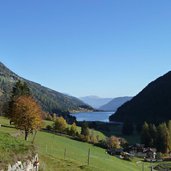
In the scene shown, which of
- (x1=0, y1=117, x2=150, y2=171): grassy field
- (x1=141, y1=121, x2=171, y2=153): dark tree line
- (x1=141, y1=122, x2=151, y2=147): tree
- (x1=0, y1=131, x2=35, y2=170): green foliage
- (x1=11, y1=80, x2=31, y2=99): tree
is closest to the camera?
(x1=0, y1=131, x2=35, y2=170): green foliage

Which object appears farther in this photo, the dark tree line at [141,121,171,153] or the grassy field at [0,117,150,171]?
the dark tree line at [141,121,171,153]

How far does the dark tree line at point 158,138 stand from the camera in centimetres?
17500

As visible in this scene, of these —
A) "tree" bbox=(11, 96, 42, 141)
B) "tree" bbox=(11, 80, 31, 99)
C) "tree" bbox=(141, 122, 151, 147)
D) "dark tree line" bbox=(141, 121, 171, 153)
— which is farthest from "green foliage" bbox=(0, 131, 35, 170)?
"tree" bbox=(141, 122, 151, 147)

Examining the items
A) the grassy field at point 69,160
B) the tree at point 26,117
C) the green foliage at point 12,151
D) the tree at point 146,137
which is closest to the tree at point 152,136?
the tree at point 146,137

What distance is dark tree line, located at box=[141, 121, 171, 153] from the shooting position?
574ft

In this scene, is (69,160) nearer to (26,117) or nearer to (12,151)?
(12,151)

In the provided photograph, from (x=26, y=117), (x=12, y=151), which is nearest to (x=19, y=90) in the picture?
(x=26, y=117)

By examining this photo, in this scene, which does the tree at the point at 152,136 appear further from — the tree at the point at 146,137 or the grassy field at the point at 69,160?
the grassy field at the point at 69,160

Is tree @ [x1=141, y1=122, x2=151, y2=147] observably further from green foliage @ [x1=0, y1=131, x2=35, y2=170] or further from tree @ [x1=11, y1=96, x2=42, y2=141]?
green foliage @ [x1=0, y1=131, x2=35, y2=170]

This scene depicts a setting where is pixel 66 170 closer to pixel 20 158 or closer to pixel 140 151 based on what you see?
pixel 20 158

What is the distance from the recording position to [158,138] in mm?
177625

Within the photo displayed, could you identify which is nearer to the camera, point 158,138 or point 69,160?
point 69,160

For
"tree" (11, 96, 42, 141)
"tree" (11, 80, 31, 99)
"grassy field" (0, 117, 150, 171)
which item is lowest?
"grassy field" (0, 117, 150, 171)

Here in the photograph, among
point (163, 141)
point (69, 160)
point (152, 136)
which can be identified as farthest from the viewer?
point (152, 136)
